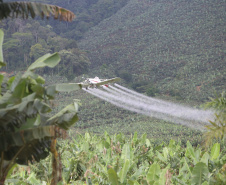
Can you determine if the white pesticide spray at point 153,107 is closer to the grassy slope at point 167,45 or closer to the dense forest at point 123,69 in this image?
the dense forest at point 123,69

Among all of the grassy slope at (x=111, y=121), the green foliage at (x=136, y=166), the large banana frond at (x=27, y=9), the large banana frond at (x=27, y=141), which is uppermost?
the large banana frond at (x=27, y=9)

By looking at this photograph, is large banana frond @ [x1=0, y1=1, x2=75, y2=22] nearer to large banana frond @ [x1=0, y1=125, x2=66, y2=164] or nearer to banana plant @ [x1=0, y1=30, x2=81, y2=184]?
banana plant @ [x1=0, y1=30, x2=81, y2=184]

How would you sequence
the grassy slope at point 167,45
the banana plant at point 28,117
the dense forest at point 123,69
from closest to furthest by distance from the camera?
the banana plant at point 28,117
the dense forest at point 123,69
the grassy slope at point 167,45

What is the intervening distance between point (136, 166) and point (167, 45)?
138 ft

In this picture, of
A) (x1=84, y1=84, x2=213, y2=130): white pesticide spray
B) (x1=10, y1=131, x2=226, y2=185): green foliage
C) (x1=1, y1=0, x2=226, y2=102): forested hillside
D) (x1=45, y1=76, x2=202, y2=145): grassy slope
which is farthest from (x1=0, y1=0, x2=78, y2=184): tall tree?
(x1=1, y1=0, x2=226, y2=102): forested hillside

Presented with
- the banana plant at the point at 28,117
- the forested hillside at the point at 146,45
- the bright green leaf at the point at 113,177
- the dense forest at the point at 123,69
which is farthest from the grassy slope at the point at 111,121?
the banana plant at the point at 28,117

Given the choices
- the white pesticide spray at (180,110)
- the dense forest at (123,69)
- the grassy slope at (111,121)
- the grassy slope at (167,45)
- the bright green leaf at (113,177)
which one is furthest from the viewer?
the grassy slope at (167,45)

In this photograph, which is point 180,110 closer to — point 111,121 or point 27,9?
point 111,121

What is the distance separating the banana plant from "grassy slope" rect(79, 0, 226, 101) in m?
31.3

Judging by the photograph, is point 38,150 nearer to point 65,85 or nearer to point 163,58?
point 65,85

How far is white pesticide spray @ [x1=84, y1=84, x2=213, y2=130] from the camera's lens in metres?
27.3

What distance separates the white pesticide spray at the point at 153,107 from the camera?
89.6 feet

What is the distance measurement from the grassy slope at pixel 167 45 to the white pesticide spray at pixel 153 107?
10.9ft

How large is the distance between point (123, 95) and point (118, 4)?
31.4 metres
